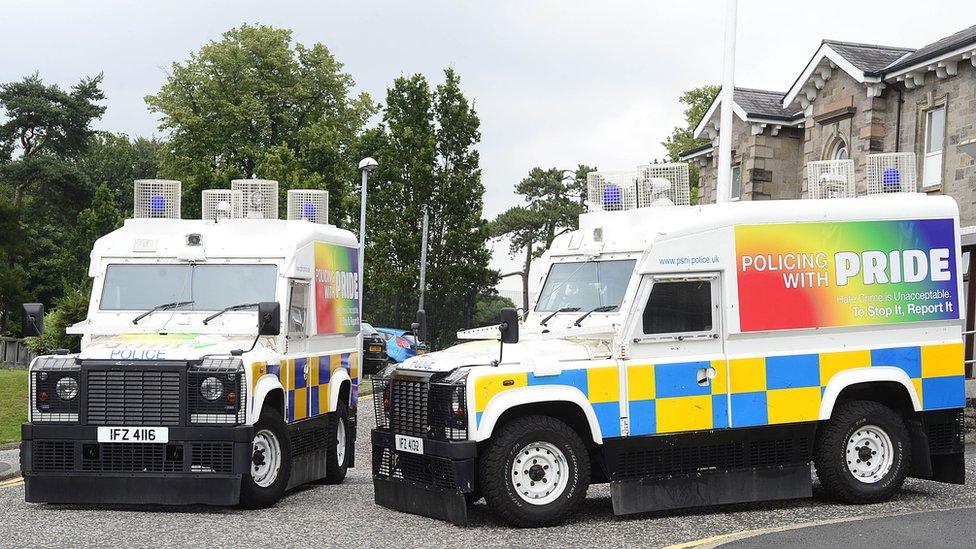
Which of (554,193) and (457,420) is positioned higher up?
(554,193)

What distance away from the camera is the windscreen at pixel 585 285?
11.7 meters

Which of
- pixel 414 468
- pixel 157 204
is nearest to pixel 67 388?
pixel 157 204

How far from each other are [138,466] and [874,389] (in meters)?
6.92

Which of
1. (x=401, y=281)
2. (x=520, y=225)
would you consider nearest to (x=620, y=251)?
(x=401, y=281)

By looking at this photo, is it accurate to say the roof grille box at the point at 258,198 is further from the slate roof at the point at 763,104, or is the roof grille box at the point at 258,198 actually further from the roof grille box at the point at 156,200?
the slate roof at the point at 763,104

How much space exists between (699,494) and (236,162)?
48.1 meters

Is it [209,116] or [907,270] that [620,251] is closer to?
[907,270]

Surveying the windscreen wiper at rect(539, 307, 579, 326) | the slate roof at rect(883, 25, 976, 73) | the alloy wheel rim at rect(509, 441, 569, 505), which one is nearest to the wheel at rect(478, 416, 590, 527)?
the alloy wheel rim at rect(509, 441, 569, 505)

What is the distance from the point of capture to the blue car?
33.2m

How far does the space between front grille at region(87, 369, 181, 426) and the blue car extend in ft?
70.7

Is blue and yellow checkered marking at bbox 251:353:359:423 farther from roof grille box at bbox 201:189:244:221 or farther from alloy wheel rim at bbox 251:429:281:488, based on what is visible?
roof grille box at bbox 201:189:244:221

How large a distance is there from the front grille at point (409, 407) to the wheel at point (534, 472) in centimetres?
74

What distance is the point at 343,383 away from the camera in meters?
14.9

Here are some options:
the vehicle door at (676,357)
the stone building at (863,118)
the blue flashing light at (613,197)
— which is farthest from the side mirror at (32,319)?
the stone building at (863,118)
